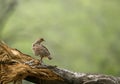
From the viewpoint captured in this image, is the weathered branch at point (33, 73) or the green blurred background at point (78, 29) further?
the green blurred background at point (78, 29)

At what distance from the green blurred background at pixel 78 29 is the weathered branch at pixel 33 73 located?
8.79 m

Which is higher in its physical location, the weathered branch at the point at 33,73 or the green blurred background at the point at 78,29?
the green blurred background at the point at 78,29

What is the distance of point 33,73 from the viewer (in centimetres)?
334

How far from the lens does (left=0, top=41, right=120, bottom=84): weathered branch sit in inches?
131

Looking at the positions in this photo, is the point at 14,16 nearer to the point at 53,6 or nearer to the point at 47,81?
the point at 53,6

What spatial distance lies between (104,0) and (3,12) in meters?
2.97

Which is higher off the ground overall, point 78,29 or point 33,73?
point 78,29

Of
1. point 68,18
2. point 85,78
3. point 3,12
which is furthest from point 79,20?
point 85,78

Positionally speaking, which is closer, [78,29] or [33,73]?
[33,73]

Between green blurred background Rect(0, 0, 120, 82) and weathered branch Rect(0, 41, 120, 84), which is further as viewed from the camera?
green blurred background Rect(0, 0, 120, 82)

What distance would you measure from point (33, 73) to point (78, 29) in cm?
948

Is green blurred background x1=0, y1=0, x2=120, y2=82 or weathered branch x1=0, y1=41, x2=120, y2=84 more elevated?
green blurred background x1=0, y1=0, x2=120, y2=82

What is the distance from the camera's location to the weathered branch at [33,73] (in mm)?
3326

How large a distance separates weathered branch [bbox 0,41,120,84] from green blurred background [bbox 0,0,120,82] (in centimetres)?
879
